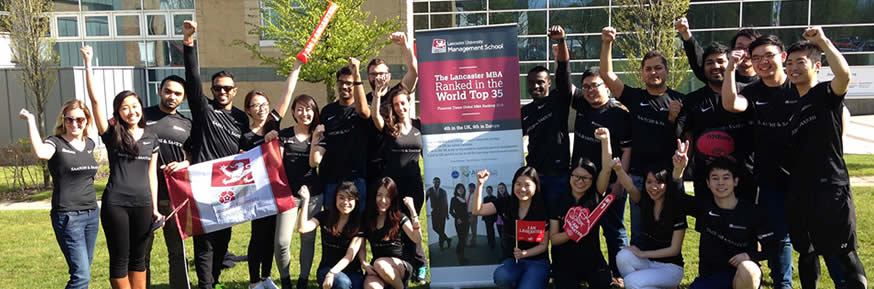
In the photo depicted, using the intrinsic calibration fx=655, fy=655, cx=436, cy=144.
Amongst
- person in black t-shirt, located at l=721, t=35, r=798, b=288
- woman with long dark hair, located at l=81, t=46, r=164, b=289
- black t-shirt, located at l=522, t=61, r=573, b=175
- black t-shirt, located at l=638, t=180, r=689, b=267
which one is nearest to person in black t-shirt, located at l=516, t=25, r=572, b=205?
black t-shirt, located at l=522, t=61, r=573, b=175

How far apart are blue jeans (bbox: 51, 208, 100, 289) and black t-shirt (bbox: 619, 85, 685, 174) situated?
406cm

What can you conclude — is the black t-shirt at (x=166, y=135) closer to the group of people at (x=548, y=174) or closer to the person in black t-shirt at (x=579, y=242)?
the group of people at (x=548, y=174)

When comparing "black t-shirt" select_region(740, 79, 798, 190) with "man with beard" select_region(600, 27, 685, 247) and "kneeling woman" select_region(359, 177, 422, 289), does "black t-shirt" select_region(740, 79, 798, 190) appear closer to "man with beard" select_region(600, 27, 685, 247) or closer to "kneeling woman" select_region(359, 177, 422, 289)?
"man with beard" select_region(600, 27, 685, 247)

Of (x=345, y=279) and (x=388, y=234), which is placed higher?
(x=388, y=234)

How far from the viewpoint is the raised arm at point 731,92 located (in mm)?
4500

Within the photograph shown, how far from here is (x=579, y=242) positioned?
5.22m

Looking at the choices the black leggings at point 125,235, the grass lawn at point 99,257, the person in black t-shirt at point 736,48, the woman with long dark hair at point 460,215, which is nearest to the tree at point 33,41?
the grass lawn at point 99,257

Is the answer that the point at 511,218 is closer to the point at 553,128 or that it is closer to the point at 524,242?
the point at 524,242

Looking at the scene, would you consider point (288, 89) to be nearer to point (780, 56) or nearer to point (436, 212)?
point (436, 212)

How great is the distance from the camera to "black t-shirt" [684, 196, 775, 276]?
459 centimetres

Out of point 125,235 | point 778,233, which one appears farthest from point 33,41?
Answer: point 778,233

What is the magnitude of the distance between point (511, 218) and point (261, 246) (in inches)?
82.8

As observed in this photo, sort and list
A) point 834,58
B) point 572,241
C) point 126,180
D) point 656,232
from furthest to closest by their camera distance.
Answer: point 572,241
point 656,232
point 126,180
point 834,58

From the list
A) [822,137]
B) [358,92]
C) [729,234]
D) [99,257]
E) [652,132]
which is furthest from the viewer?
[99,257]
